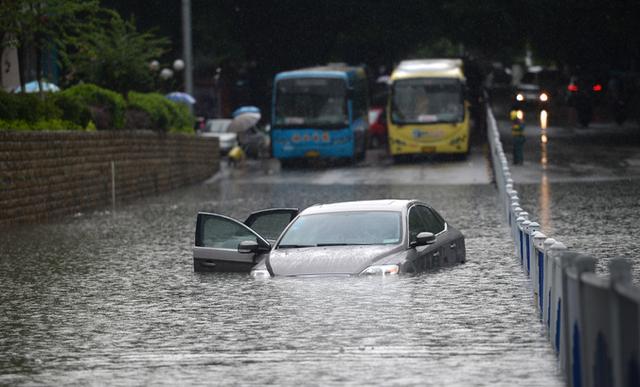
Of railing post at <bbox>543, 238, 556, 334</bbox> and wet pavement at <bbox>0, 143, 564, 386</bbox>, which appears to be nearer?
wet pavement at <bbox>0, 143, 564, 386</bbox>

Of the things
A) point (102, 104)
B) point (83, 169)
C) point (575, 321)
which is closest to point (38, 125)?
point (83, 169)

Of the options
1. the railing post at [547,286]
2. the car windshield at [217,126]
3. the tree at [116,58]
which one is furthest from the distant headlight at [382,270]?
the car windshield at [217,126]

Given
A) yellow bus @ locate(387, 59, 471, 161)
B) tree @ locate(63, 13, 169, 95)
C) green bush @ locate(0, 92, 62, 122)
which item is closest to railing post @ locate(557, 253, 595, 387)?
green bush @ locate(0, 92, 62, 122)

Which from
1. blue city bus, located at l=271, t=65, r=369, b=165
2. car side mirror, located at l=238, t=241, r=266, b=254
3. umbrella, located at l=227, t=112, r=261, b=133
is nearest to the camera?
car side mirror, located at l=238, t=241, r=266, b=254

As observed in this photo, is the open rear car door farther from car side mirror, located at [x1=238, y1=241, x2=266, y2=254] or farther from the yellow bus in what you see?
the yellow bus

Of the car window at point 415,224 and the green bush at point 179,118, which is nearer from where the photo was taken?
the car window at point 415,224

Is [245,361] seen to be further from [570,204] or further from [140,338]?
[570,204]

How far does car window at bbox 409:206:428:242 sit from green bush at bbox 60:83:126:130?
2025 centimetres

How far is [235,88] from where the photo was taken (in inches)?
3041

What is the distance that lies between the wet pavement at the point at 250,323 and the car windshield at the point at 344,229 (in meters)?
0.67

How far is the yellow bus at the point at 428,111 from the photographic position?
1891 inches

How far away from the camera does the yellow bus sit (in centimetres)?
4803

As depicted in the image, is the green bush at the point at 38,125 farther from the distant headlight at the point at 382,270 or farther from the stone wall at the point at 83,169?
the distant headlight at the point at 382,270

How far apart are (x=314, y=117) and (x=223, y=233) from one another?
3255 centimetres
